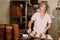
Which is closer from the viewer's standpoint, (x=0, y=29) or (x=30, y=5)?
(x=0, y=29)

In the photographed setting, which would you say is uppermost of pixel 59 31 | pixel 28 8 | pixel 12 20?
pixel 28 8

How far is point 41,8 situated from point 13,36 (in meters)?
0.49

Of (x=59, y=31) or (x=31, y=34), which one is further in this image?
(x=59, y=31)

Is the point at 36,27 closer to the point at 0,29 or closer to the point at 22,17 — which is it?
the point at 0,29

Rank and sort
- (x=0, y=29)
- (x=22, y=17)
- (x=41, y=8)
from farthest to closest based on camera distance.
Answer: (x=22, y=17), (x=41, y=8), (x=0, y=29)

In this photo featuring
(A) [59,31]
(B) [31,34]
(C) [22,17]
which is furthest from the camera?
(C) [22,17]

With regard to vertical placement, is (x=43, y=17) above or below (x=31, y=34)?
above

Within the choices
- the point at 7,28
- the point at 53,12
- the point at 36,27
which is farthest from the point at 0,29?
the point at 53,12

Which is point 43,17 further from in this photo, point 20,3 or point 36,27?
point 20,3

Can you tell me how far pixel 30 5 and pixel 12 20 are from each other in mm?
393

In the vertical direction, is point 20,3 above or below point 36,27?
above

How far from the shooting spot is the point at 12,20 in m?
2.62

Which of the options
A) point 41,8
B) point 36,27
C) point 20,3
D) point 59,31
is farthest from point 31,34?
point 20,3

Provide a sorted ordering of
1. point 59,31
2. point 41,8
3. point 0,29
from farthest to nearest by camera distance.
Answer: point 59,31 → point 41,8 → point 0,29
